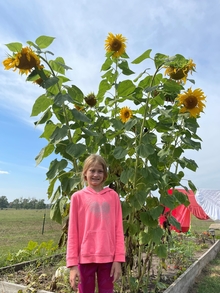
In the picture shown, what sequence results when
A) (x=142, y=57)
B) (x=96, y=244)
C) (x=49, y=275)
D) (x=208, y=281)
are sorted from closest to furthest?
(x=96, y=244) < (x=142, y=57) < (x=49, y=275) < (x=208, y=281)

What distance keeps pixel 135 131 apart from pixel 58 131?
684mm

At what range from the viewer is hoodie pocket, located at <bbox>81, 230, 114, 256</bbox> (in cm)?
174

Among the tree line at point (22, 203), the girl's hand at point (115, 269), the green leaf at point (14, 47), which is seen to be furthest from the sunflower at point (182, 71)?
the tree line at point (22, 203)

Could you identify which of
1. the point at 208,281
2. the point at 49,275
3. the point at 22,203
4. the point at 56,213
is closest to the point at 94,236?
the point at 56,213

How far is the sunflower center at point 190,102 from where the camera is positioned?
2287mm

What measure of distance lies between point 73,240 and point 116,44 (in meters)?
1.56

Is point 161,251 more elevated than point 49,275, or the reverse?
point 161,251

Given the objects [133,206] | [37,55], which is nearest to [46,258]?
[133,206]

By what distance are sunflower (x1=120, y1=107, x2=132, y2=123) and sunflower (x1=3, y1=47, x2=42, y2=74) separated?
800 millimetres

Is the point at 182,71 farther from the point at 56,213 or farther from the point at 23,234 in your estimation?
the point at 23,234

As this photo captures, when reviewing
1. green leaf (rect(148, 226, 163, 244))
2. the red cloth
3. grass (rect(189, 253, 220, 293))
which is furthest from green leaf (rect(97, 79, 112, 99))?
grass (rect(189, 253, 220, 293))

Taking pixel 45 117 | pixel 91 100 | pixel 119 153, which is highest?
pixel 91 100

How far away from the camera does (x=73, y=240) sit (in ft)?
5.77

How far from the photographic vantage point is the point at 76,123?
2.28 meters
